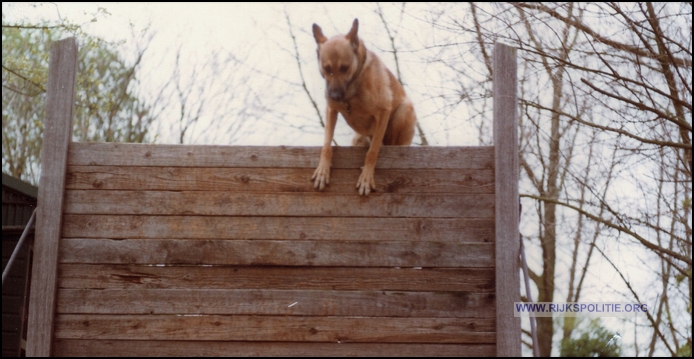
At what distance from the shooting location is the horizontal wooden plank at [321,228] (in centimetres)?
465

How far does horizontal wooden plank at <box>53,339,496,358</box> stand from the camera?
453 cm

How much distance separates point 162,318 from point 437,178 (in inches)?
86.6

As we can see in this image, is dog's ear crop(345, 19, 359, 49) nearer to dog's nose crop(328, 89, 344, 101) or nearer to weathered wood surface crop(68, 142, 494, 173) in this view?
dog's nose crop(328, 89, 344, 101)

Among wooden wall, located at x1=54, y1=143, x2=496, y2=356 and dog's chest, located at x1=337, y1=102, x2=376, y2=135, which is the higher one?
dog's chest, located at x1=337, y1=102, x2=376, y2=135

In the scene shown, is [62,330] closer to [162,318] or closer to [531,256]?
[162,318]

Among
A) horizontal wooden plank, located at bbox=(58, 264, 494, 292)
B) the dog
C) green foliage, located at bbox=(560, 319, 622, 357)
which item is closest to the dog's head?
the dog

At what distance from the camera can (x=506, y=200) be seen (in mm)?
4605

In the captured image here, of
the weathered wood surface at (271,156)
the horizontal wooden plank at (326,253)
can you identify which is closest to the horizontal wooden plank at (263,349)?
the horizontal wooden plank at (326,253)

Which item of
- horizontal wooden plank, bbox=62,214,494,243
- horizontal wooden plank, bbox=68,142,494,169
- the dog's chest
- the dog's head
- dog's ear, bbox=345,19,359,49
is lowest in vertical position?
horizontal wooden plank, bbox=62,214,494,243

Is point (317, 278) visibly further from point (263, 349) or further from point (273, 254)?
point (263, 349)

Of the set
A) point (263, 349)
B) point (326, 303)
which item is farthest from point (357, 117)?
point (263, 349)

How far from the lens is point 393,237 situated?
465 cm

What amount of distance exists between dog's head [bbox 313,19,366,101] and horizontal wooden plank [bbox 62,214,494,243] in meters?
0.92

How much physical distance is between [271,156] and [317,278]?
3.10ft
